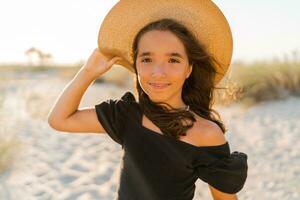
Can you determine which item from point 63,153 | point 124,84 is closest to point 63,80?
point 124,84

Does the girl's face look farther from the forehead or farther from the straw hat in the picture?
the straw hat

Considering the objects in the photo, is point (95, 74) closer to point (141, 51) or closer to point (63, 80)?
point (141, 51)

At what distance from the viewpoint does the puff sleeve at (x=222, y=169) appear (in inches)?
91.8

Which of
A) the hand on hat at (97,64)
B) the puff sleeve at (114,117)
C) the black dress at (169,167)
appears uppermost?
the hand on hat at (97,64)

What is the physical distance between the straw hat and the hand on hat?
0.12ft

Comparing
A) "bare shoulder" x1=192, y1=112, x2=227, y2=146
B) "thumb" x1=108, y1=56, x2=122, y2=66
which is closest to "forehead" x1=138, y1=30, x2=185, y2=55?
"thumb" x1=108, y1=56, x2=122, y2=66

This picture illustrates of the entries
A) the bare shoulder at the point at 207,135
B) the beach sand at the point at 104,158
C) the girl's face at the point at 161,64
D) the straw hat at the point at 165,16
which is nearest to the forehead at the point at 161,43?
the girl's face at the point at 161,64

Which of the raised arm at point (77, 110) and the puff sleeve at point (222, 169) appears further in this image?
the raised arm at point (77, 110)

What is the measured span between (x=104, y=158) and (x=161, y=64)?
12.6ft

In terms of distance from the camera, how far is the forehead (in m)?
2.46

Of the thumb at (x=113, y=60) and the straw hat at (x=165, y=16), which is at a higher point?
the straw hat at (x=165, y=16)

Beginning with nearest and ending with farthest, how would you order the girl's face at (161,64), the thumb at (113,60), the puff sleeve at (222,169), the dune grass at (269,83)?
the puff sleeve at (222,169), the girl's face at (161,64), the thumb at (113,60), the dune grass at (269,83)

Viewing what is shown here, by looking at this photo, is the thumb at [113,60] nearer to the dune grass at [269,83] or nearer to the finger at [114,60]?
the finger at [114,60]

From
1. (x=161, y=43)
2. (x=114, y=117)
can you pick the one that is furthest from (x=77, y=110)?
(x=161, y=43)
